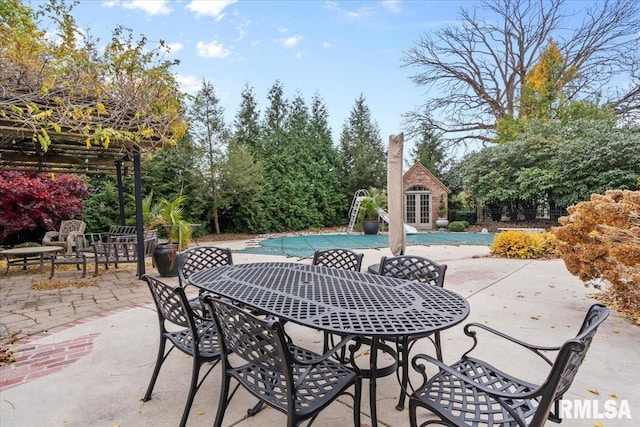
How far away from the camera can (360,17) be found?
947 cm

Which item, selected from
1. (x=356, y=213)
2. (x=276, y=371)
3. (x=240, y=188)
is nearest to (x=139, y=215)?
(x=276, y=371)

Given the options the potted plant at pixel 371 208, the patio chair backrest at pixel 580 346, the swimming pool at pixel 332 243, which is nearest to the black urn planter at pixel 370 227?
the potted plant at pixel 371 208

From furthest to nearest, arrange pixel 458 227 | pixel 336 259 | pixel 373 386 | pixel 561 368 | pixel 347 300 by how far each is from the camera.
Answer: pixel 458 227 < pixel 336 259 < pixel 347 300 < pixel 373 386 < pixel 561 368

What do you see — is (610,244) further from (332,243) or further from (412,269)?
(332,243)

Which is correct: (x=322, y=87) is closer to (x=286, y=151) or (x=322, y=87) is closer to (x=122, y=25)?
(x=286, y=151)

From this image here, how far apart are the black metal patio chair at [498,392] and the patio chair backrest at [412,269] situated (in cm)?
90

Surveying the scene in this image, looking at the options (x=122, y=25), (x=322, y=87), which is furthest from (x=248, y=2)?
(x=322, y=87)

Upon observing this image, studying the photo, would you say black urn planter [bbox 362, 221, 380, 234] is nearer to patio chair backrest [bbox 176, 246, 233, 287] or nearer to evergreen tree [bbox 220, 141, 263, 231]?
evergreen tree [bbox 220, 141, 263, 231]

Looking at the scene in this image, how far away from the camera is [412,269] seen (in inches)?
106

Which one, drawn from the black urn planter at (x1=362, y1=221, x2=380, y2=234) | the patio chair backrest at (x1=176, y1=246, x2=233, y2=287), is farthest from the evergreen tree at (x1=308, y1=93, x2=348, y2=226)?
the patio chair backrest at (x1=176, y1=246, x2=233, y2=287)

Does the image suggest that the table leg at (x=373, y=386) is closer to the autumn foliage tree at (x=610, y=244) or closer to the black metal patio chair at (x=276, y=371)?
the black metal patio chair at (x=276, y=371)

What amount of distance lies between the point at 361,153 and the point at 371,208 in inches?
152

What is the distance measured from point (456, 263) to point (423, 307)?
16.0 feet

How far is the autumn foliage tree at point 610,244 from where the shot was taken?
302cm
